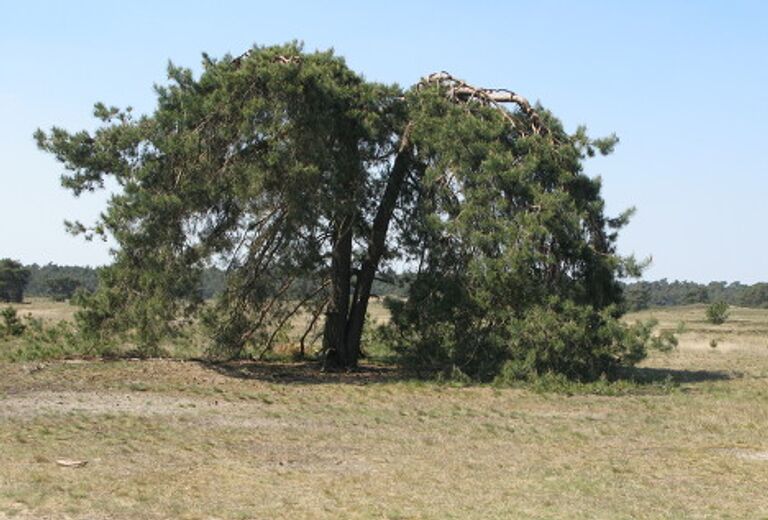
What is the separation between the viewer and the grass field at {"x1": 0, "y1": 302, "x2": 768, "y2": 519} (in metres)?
9.11

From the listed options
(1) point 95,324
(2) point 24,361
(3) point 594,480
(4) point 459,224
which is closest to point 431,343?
(4) point 459,224

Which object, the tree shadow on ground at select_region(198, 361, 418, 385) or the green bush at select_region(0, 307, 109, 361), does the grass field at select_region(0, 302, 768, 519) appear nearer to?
the tree shadow on ground at select_region(198, 361, 418, 385)

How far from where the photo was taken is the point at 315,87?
65.2 feet

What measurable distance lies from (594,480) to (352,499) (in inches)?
112

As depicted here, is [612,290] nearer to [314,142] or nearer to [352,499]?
[314,142]

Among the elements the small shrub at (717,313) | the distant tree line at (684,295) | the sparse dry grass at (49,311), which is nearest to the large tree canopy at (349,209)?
the sparse dry grass at (49,311)

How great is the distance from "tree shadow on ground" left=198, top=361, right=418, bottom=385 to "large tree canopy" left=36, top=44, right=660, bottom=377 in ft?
1.89

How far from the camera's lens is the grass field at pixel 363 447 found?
911cm

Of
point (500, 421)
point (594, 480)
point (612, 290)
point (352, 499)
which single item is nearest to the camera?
point (352, 499)

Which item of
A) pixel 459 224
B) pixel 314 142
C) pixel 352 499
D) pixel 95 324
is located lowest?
pixel 352 499

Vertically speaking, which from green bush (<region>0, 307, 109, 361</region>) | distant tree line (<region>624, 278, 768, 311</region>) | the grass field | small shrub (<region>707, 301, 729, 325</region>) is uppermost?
distant tree line (<region>624, 278, 768, 311</region>)

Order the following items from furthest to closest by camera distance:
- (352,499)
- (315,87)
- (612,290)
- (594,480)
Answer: (612,290), (315,87), (594,480), (352,499)

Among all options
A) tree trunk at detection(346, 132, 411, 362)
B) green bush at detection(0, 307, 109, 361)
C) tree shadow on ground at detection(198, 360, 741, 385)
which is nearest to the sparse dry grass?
green bush at detection(0, 307, 109, 361)

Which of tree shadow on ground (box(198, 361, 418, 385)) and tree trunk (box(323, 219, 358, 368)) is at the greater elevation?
tree trunk (box(323, 219, 358, 368))
